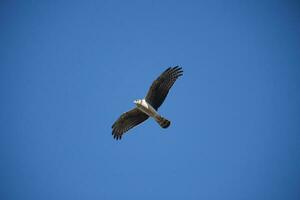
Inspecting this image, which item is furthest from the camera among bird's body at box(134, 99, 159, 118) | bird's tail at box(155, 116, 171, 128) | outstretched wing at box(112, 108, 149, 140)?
outstretched wing at box(112, 108, 149, 140)

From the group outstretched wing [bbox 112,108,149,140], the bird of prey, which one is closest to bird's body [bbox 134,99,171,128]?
the bird of prey

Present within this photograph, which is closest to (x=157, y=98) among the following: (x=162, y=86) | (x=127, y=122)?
(x=162, y=86)

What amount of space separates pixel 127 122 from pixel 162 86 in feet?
7.91

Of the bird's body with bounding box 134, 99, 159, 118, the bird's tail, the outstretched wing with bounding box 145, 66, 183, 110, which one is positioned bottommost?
the bird's tail

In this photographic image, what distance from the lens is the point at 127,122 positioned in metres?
21.0

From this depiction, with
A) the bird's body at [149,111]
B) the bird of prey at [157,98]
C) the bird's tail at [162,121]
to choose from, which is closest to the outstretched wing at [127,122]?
the bird of prey at [157,98]

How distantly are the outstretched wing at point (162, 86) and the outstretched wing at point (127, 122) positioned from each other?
0.92 meters

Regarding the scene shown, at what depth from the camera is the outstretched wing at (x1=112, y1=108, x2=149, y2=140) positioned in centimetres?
2086

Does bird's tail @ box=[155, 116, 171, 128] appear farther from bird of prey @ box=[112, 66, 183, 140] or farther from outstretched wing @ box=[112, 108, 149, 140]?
outstretched wing @ box=[112, 108, 149, 140]

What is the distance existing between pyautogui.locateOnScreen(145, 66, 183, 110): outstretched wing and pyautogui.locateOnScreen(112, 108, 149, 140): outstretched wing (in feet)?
3.03

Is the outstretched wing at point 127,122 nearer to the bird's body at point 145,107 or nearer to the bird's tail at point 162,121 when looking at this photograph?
the bird's body at point 145,107
